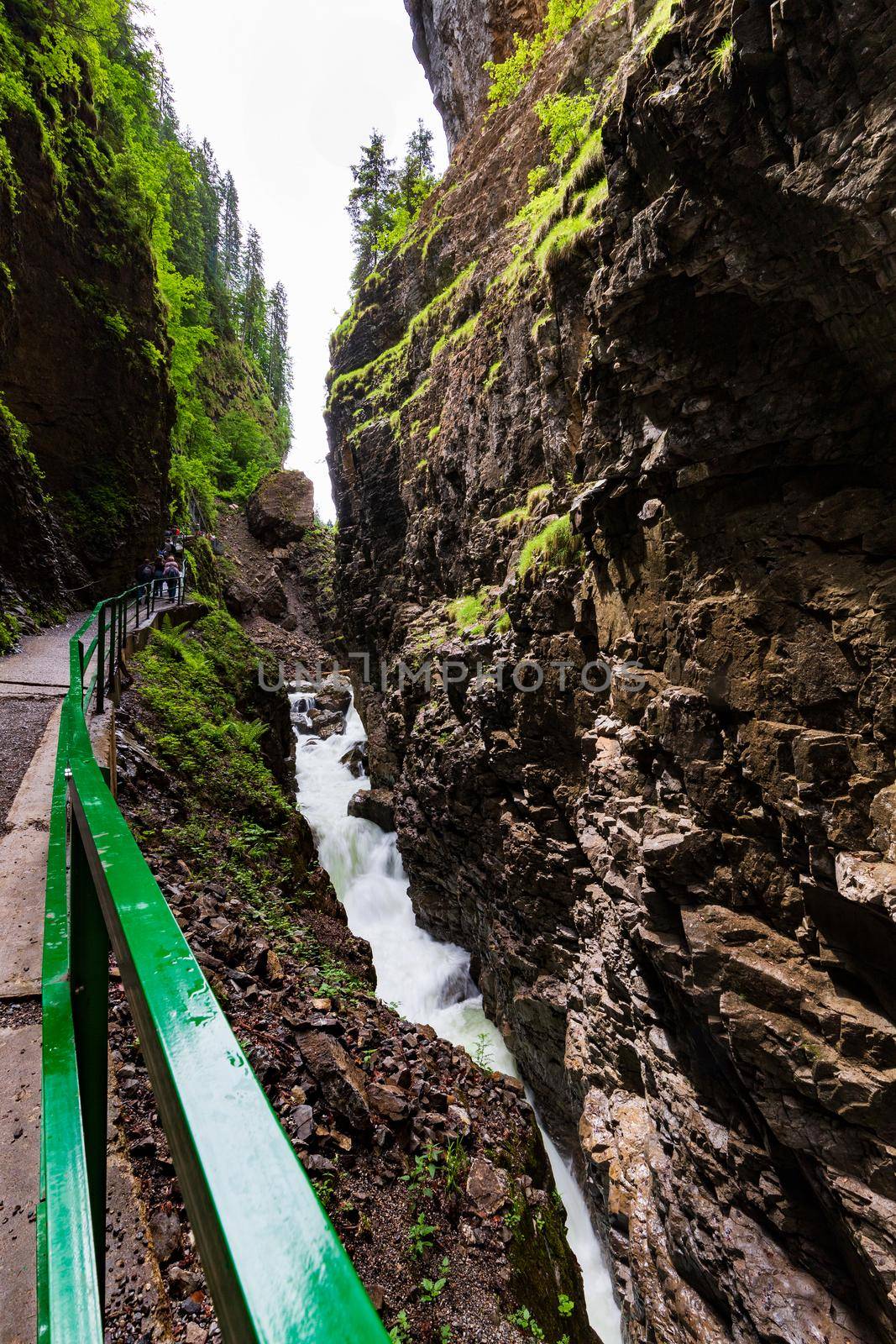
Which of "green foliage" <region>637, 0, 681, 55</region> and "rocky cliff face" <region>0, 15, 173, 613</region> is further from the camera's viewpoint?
"rocky cliff face" <region>0, 15, 173, 613</region>

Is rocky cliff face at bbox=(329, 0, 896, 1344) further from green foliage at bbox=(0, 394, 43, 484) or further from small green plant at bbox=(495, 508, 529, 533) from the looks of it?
green foliage at bbox=(0, 394, 43, 484)

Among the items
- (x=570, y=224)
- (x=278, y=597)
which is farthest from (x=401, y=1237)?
(x=278, y=597)

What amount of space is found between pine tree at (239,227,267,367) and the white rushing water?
34.3 meters

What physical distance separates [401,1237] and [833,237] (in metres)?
8.21

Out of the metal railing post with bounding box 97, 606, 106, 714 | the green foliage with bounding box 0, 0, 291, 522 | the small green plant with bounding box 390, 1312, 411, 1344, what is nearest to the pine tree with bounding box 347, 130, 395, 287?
the green foliage with bounding box 0, 0, 291, 522

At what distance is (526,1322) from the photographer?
4.32 metres

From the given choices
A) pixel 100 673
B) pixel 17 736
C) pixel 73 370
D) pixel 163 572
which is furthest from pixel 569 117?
pixel 17 736

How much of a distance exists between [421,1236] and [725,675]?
211 inches

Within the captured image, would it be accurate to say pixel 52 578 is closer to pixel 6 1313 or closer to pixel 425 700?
pixel 425 700

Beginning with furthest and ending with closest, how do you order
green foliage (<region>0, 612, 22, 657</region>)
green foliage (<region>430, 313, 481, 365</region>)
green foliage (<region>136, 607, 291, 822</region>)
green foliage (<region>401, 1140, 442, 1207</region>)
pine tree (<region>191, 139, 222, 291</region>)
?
pine tree (<region>191, 139, 222, 291</region>)
green foliage (<region>430, 313, 481, 365</region>)
green foliage (<region>0, 612, 22, 657</region>)
green foliage (<region>136, 607, 291, 822</region>)
green foliage (<region>401, 1140, 442, 1207</region>)

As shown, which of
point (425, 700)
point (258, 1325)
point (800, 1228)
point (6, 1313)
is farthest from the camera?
point (425, 700)

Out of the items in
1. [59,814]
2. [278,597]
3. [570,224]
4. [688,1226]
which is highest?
[570,224]

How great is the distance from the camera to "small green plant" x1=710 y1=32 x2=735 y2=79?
14.7 feet

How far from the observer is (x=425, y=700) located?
44.2 ft
